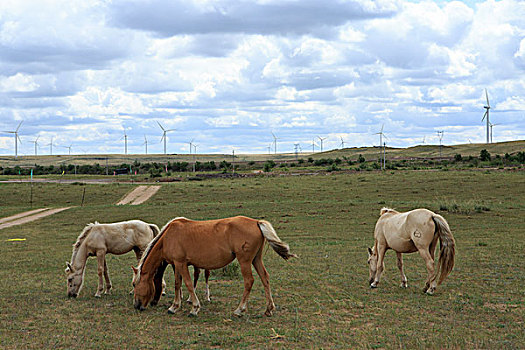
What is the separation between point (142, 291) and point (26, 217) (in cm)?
2740

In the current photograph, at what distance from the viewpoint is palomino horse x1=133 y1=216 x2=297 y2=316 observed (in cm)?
1017

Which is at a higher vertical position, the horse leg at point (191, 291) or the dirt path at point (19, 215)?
the horse leg at point (191, 291)

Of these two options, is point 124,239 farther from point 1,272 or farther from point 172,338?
point 1,272

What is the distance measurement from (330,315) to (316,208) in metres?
22.8

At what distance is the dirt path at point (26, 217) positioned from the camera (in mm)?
31828

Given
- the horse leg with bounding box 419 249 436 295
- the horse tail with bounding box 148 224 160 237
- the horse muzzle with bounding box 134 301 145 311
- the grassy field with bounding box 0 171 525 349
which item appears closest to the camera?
the grassy field with bounding box 0 171 525 349

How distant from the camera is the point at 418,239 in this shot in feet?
39.7

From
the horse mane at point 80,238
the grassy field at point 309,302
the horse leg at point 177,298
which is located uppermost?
the horse mane at point 80,238

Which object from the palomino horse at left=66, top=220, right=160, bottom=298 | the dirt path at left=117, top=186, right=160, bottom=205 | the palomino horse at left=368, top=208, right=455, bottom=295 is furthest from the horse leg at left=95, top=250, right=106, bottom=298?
the dirt path at left=117, top=186, right=160, bottom=205

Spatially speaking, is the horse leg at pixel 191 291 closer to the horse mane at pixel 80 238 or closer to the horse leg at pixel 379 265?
the horse mane at pixel 80 238

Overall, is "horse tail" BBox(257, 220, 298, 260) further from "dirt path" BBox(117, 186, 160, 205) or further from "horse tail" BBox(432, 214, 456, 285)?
"dirt path" BBox(117, 186, 160, 205)

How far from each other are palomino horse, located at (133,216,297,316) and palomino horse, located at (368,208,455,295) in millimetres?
3584

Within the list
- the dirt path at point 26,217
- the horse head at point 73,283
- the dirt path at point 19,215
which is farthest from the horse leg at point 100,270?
the dirt path at point 19,215

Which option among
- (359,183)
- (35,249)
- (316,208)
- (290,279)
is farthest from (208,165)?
(290,279)
